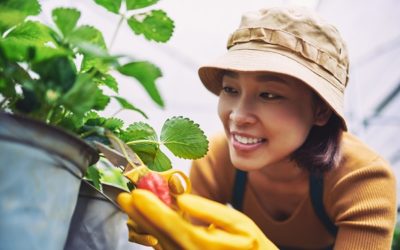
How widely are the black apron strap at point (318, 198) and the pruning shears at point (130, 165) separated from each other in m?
0.61

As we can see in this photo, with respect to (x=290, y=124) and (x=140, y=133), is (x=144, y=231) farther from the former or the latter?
(x=290, y=124)

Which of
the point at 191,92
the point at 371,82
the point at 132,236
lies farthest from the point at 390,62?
the point at 132,236

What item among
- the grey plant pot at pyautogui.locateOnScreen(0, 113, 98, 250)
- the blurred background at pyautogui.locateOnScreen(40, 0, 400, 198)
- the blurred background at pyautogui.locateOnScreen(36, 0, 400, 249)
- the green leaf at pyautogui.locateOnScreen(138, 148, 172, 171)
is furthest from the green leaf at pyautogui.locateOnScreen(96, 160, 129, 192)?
the blurred background at pyautogui.locateOnScreen(36, 0, 400, 249)

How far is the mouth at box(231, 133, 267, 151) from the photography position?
80cm

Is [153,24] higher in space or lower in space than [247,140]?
higher

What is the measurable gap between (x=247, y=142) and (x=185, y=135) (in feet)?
1.16

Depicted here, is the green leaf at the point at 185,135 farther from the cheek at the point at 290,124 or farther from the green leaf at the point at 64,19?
the cheek at the point at 290,124

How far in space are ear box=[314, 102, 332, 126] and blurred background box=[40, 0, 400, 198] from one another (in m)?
1.58

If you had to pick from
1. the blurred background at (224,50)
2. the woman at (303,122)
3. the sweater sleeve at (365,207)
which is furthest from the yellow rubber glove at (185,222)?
the blurred background at (224,50)

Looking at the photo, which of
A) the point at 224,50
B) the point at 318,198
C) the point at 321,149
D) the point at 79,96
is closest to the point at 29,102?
the point at 79,96

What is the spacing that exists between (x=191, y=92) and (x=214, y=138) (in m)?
2.32

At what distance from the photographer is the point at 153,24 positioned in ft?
1.44

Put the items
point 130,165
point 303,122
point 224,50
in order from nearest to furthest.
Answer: point 130,165 < point 303,122 < point 224,50

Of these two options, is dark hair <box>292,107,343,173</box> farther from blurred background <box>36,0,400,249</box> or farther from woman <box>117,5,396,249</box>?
blurred background <box>36,0,400,249</box>
